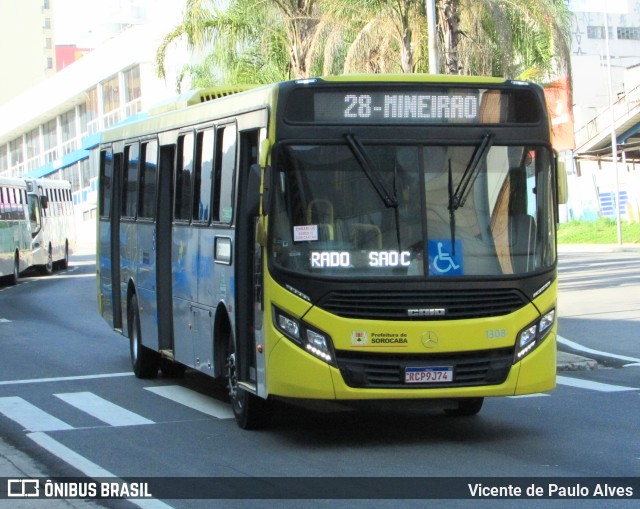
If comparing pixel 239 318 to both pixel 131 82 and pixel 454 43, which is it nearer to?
pixel 454 43

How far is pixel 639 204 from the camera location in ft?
191

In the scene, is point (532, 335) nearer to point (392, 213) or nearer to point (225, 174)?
point (392, 213)

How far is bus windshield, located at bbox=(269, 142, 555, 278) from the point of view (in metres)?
10.2

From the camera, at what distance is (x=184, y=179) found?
43.9 feet

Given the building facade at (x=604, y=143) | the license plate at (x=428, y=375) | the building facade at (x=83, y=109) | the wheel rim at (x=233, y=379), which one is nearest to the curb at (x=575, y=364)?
the wheel rim at (x=233, y=379)

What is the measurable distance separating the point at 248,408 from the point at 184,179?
3.07m

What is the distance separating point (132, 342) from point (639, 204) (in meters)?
45.6

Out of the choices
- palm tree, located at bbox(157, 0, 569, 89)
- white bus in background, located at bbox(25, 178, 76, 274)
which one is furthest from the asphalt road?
white bus in background, located at bbox(25, 178, 76, 274)

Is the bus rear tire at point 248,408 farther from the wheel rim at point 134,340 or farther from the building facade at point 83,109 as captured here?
the building facade at point 83,109

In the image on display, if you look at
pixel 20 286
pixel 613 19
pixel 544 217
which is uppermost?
pixel 613 19

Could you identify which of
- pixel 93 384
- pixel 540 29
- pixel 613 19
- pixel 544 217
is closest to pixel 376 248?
pixel 544 217

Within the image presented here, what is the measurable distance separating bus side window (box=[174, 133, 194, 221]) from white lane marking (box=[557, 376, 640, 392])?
15.7 feet

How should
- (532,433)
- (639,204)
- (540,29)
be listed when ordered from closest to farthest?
(532,433) → (540,29) → (639,204)

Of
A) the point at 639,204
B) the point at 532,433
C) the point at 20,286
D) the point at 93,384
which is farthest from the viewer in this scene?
the point at 639,204
